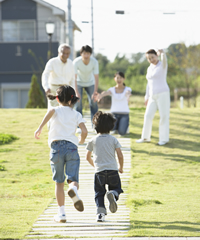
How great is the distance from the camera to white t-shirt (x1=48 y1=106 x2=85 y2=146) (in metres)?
5.04

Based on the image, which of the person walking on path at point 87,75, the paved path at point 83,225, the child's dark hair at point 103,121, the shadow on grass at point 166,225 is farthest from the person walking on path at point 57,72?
the shadow on grass at point 166,225

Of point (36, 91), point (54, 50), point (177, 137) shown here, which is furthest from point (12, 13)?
point (177, 137)

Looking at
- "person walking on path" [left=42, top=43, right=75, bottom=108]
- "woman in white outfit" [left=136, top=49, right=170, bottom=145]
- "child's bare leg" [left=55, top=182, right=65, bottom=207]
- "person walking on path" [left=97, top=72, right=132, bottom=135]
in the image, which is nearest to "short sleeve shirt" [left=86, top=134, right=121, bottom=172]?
"child's bare leg" [left=55, top=182, right=65, bottom=207]

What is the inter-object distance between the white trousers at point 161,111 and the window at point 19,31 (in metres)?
22.6

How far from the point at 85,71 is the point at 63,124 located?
5.42 meters

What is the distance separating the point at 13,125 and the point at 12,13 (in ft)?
69.1

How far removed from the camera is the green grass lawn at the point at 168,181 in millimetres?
4672

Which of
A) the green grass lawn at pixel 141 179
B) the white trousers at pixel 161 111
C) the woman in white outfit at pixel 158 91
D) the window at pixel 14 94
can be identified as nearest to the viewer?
the green grass lawn at pixel 141 179

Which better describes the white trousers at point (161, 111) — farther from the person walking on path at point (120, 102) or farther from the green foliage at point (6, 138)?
the green foliage at point (6, 138)

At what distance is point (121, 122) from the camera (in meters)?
11.0

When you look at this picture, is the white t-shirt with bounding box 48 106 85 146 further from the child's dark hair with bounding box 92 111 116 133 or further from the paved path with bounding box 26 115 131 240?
the paved path with bounding box 26 115 131 240

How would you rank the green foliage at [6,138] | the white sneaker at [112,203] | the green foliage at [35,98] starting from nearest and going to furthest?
the white sneaker at [112,203] < the green foliage at [6,138] < the green foliage at [35,98]

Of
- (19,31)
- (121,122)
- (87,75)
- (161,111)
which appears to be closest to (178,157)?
(161,111)

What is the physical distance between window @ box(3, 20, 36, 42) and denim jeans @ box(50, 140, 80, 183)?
2734cm
